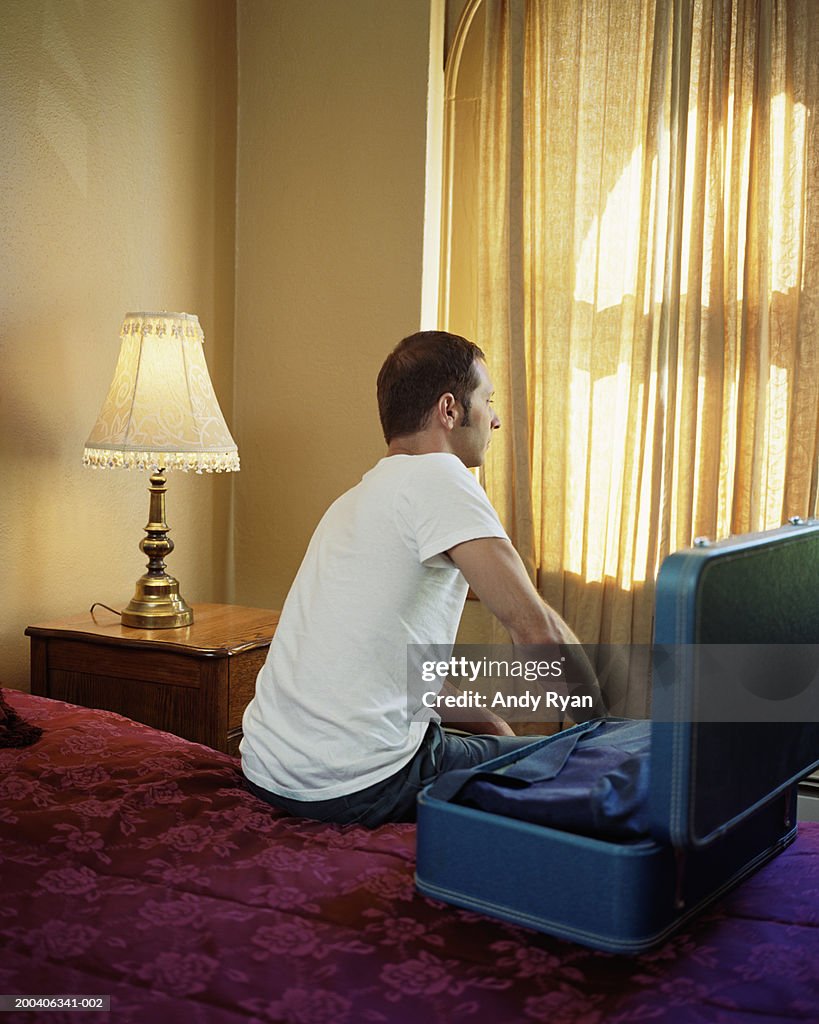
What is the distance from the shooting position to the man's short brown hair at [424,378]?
204cm

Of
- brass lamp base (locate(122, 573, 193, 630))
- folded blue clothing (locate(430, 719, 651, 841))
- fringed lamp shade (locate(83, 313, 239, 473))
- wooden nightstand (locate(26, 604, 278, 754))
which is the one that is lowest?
wooden nightstand (locate(26, 604, 278, 754))

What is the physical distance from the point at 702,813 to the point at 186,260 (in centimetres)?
273

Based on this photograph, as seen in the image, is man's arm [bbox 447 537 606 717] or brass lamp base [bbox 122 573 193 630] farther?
brass lamp base [bbox 122 573 193 630]

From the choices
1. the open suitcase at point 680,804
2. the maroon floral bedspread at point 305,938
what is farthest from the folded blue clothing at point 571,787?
the maroon floral bedspread at point 305,938

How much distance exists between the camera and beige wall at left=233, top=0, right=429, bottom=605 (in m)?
3.54

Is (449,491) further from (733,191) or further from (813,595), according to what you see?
(733,191)

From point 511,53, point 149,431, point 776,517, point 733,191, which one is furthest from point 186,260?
point 776,517

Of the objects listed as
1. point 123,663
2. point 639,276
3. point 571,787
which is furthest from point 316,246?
point 571,787

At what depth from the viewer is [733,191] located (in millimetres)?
3146

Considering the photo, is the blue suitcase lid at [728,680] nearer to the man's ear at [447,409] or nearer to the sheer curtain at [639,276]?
the man's ear at [447,409]

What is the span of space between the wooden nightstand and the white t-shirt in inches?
33.5

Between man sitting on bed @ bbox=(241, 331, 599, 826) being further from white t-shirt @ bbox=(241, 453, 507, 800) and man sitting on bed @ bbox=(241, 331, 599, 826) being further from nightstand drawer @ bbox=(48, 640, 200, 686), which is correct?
nightstand drawer @ bbox=(48, 640, 200, 686)

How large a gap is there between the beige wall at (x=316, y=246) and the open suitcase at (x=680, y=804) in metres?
2.24

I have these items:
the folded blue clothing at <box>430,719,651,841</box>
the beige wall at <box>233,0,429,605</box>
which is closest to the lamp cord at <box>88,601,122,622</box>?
the beige wall at <box>233,0,429,605</box>
